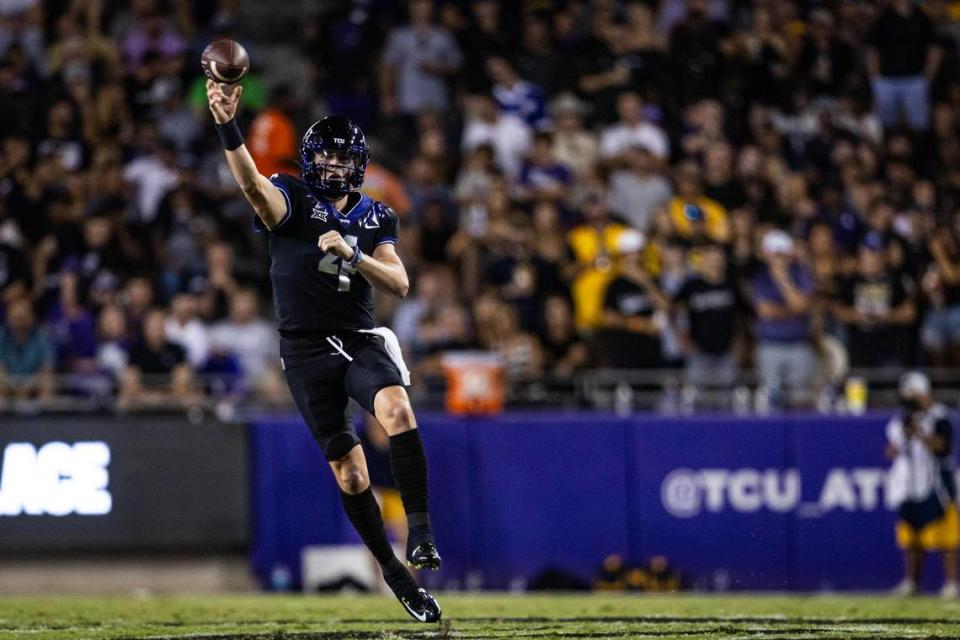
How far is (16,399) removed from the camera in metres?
13.2

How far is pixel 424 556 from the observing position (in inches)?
287

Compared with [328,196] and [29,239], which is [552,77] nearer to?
[29,239]

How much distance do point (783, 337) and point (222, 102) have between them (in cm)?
754

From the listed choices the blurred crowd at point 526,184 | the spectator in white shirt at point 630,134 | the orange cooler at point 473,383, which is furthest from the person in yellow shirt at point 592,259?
the orange cooler at point 473,383

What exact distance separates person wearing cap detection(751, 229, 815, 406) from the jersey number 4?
661 cm

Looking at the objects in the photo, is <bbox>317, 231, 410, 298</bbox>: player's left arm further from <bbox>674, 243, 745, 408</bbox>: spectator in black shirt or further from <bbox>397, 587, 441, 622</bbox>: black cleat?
<bbox>674, 243, 745, 408</bbox>: spectator in black shirt

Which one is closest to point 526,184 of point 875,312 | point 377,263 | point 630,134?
point 630,134

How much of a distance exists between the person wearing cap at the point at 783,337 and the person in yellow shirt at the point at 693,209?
0.69 metres

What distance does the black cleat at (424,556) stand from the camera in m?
7.28

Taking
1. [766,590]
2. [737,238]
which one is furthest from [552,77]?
[766,590]

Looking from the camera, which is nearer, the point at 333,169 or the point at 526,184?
the point at 333,169

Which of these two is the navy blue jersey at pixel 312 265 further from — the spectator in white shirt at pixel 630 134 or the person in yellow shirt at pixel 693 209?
the spectator in white shirt at pixel 630 134

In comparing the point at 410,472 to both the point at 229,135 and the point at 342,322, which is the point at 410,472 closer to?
the point at 342,322

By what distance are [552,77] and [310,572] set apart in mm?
5837
